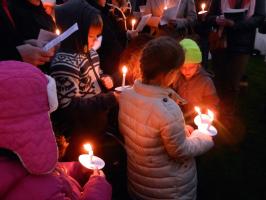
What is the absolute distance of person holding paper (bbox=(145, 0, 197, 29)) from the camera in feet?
16.6

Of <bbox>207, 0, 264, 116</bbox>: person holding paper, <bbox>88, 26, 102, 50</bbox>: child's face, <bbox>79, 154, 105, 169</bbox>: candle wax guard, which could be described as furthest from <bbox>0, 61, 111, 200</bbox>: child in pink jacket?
<bbox>207, 0, 264, 116</bbox>: person holding paper

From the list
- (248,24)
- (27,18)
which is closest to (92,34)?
(27,18)

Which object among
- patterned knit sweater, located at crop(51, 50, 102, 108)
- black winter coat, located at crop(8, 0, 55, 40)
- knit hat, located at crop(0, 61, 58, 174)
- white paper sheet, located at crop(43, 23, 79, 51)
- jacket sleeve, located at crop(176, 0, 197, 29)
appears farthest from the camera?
jacket sleeve, located at crop(176, 0, 197, 29)

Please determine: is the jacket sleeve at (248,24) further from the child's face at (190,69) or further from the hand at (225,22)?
the child's face at (190,69)

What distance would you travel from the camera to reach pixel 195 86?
3.43 m

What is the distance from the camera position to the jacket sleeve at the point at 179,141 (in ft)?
7.51

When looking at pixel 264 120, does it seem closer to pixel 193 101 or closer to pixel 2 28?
pixel 193 101

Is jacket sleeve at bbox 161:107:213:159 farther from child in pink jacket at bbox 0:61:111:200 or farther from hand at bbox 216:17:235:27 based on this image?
hand at bbox 216:17:235:27

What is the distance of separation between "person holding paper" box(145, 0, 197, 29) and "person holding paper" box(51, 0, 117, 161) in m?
2.16

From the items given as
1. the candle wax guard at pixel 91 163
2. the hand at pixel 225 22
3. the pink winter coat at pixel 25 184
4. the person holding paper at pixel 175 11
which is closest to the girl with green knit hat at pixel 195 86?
the hand at pixel 225 22

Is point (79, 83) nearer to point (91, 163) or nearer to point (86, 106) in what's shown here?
point (86, 106)

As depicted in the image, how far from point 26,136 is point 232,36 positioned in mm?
4024

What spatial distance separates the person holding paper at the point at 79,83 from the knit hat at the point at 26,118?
1022 millimetres

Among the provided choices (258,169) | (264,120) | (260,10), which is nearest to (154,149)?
(258,169)
